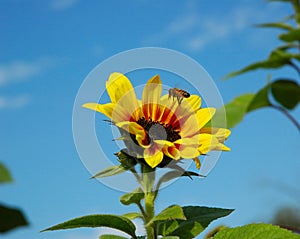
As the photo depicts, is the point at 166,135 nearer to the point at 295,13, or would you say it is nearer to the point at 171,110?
the point at 171,110

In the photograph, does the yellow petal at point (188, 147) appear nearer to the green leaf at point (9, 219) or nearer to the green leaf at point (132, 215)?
the green leaf at point (132, 215)

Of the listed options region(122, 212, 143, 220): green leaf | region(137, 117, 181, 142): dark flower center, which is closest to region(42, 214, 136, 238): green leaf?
region(122, 212, 143, 220): green leaf

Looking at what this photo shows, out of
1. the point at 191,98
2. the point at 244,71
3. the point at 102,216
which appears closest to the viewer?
the point at 102,216

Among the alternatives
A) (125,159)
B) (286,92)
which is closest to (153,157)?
(125,159)

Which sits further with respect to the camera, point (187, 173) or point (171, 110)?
point (171, 110)

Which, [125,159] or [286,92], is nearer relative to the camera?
[125,159]

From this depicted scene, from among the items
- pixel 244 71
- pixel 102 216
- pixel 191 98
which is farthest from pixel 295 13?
pixel 102 216

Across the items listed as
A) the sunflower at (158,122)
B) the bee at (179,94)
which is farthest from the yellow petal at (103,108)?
the bee at (179,94)

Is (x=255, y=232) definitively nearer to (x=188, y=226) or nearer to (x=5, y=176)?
(x=188, y=226)
